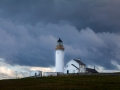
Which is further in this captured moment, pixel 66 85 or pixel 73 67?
pixel 73 67

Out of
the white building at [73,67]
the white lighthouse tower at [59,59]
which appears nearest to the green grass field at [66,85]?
the white lighthouse tower at [59,59]

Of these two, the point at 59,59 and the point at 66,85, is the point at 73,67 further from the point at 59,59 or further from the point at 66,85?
the point at 66,85

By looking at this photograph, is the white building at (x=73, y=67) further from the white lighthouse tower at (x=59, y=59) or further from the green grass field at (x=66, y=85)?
the green grass field at (x=66, y=85)

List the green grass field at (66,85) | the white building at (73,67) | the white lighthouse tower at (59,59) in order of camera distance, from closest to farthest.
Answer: the green grass field at (66,85) → the white lighthouse tower at (59,59) → the white building at (73,67)

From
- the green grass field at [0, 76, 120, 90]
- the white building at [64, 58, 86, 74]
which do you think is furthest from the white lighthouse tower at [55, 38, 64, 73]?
the green grass field at [0, 76, 120, 90]

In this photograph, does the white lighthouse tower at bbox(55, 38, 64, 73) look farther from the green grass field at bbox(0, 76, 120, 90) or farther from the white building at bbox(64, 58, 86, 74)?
the green grass field at bbox(0, 76, 120, 90)

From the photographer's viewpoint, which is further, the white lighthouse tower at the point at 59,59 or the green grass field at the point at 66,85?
the white lighthouse tower at the point at 59,59

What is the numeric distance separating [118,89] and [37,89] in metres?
11.2

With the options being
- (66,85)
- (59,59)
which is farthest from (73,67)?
(66,85)

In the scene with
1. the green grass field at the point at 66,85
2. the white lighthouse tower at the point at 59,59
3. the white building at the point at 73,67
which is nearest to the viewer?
the green grass field at the point at 66,85

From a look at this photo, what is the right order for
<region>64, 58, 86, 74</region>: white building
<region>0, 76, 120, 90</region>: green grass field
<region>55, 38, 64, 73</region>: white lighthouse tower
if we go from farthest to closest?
<region>64, 58, 86, 74</region>: white building, <region>55, 38, 64, 73</region>: white lighthouse tower, <region>0, 76, 120, 90</region>: green grass field

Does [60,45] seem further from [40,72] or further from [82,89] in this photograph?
[82,89]

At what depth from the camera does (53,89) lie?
32969mm

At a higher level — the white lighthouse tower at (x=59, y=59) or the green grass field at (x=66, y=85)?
the white lighthouse tower at (x=59, y=59)
